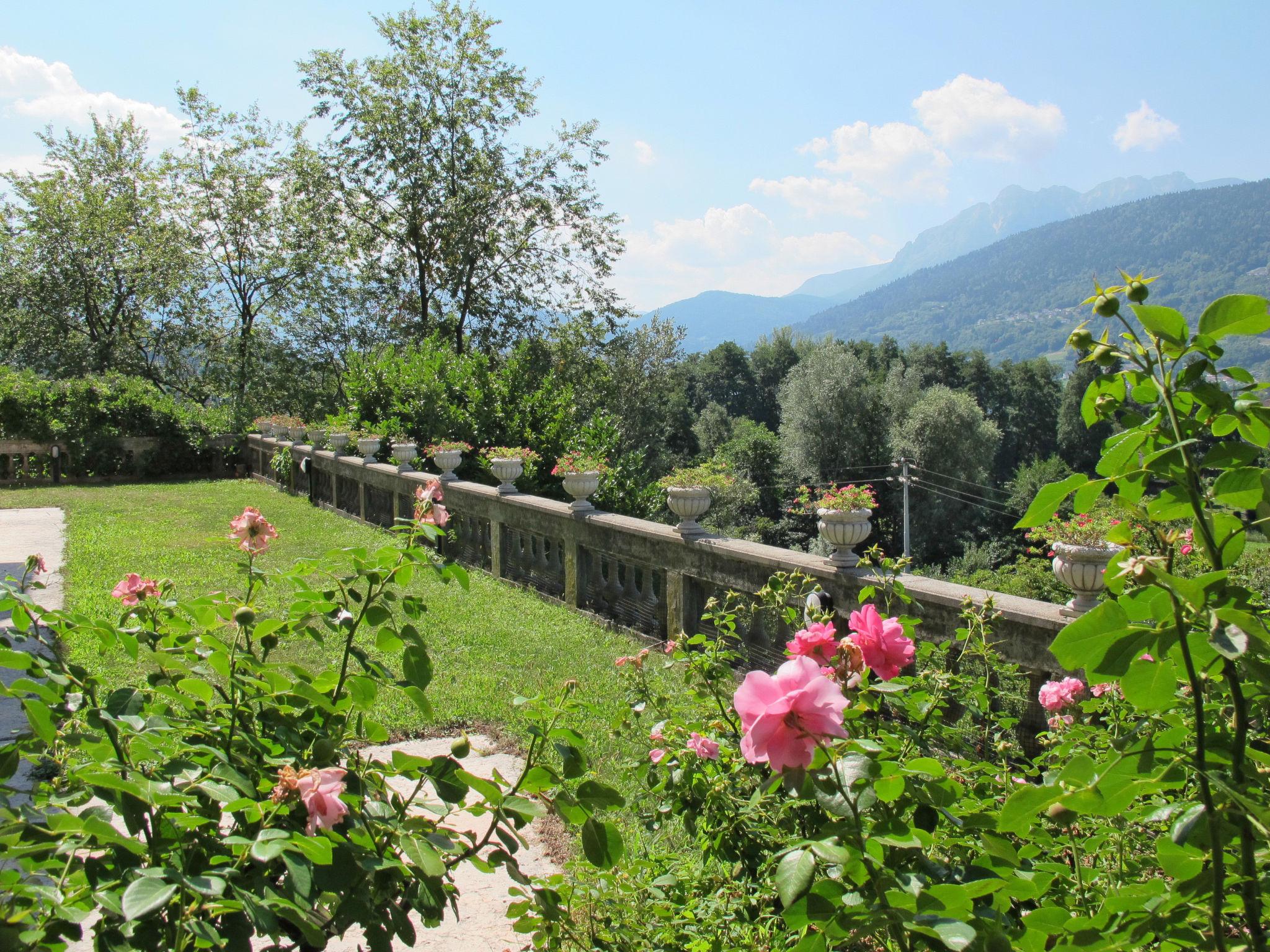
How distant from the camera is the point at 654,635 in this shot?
630 cm

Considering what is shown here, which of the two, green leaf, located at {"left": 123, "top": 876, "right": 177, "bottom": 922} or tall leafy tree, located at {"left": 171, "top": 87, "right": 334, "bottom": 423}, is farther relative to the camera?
tall leafy tree, located at {"left": 171, "top": 87, "right": 334, "bottom": 423}

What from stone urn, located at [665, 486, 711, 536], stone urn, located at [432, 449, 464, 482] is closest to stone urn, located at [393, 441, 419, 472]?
stone urn, located at [432, 449, 464, 482]

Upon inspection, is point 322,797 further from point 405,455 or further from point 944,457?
point 944,457

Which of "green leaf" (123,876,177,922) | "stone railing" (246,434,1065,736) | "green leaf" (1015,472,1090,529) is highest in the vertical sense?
"green leaf" (1015,472,1090,529)

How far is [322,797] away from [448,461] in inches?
333

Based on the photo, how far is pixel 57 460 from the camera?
16.4m

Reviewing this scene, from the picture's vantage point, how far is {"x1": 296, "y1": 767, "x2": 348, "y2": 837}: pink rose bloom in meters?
1.21

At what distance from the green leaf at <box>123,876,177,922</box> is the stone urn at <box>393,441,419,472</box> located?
9319 millimetres

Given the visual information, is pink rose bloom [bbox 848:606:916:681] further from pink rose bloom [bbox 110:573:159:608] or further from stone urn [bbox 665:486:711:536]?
stone urn [bbox 665:486:711:536]

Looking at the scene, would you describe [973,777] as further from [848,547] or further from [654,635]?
[654,635]

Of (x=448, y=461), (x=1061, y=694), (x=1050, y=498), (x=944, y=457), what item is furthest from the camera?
(x=944, y=457)

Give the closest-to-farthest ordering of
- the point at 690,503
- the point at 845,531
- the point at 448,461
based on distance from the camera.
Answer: the point at 845,531
the point at 690,503
the point at 448,461

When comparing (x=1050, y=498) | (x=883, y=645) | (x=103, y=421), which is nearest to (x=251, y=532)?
(x=883, y=645)

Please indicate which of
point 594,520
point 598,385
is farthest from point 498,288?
point 594,520
